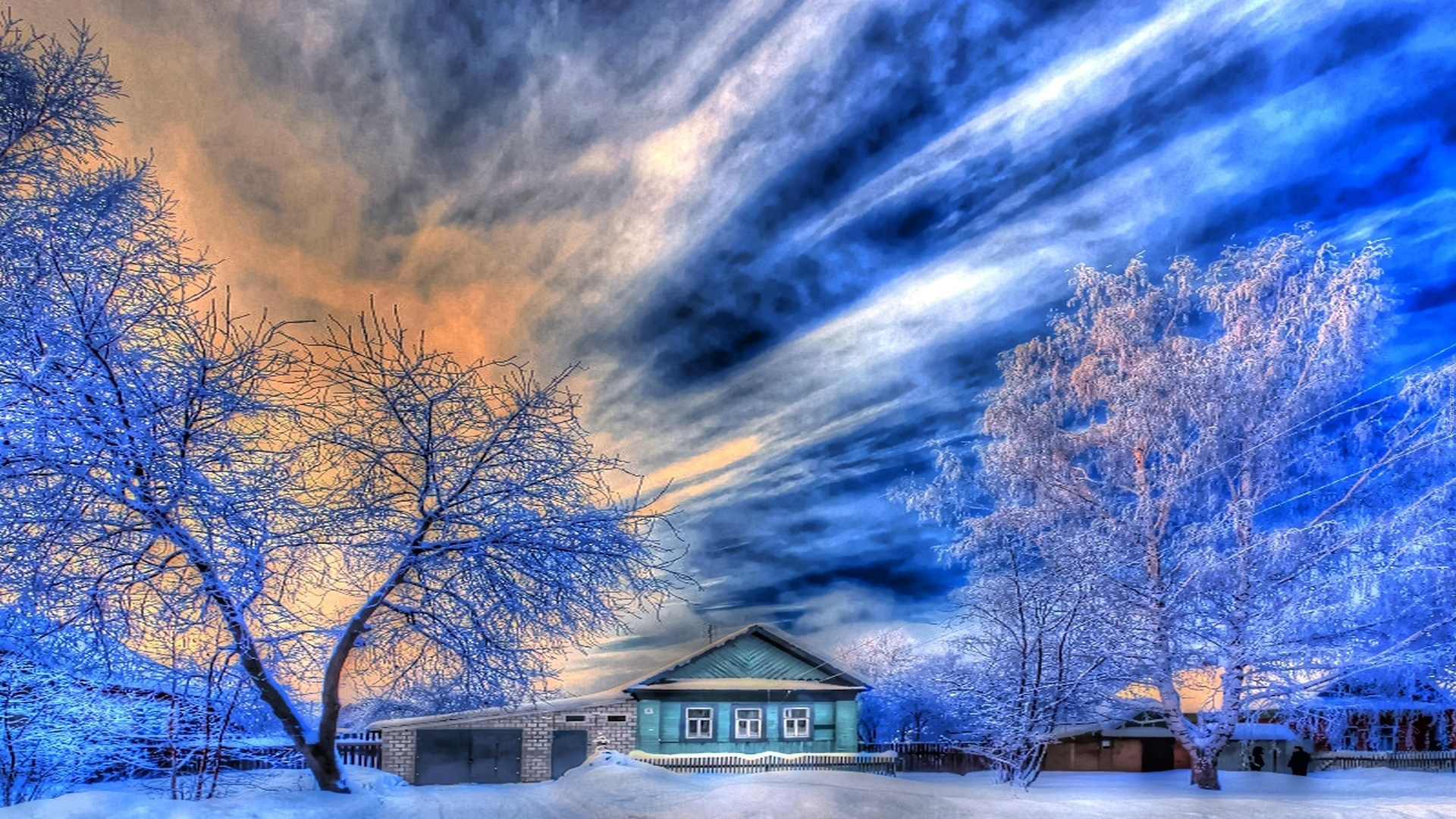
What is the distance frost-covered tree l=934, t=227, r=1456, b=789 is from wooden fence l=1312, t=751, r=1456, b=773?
30.3ft

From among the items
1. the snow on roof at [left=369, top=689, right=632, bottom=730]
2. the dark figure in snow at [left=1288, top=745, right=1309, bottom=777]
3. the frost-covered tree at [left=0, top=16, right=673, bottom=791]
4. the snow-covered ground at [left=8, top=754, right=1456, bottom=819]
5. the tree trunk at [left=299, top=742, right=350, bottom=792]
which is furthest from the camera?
the dark figure in snow at [left=1288, top=745, right=1309, bottom=777]

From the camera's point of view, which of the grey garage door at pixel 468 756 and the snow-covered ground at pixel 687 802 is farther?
the grey garage door at pixel 468 756

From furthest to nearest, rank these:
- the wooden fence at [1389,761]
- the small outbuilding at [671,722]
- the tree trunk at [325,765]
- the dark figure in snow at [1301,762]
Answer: the wooden fence at [1389,761], the dark figure in snow at [1301,762], the small outbuilding at [671,722], the tree trunk at [325,765]

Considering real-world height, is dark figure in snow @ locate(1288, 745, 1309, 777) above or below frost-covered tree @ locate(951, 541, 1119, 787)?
below

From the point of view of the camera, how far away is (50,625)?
271 inches

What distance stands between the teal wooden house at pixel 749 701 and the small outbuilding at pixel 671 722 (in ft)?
0.08

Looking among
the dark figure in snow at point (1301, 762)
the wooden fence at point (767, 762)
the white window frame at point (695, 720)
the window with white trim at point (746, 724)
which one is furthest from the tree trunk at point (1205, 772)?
the white window frame at point (695, 720)

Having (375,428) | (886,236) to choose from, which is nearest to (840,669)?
(886,236)

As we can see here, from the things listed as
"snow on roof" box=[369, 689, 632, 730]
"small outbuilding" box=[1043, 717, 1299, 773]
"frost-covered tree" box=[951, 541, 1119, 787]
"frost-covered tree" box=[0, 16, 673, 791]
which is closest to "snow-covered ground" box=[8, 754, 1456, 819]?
"frost-covered tree" box=[951, 541, 1119, 787]

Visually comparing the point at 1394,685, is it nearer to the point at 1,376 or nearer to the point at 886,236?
the point at 886,236

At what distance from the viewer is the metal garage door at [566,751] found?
69.2ft

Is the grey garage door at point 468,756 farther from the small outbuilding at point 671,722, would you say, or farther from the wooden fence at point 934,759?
the wooden fence at point 934,759

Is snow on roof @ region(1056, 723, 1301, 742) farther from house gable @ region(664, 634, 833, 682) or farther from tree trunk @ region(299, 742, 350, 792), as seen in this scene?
tree trunk @ region(299, 742, 350, 792)

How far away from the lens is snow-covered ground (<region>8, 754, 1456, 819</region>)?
22.7 ft
